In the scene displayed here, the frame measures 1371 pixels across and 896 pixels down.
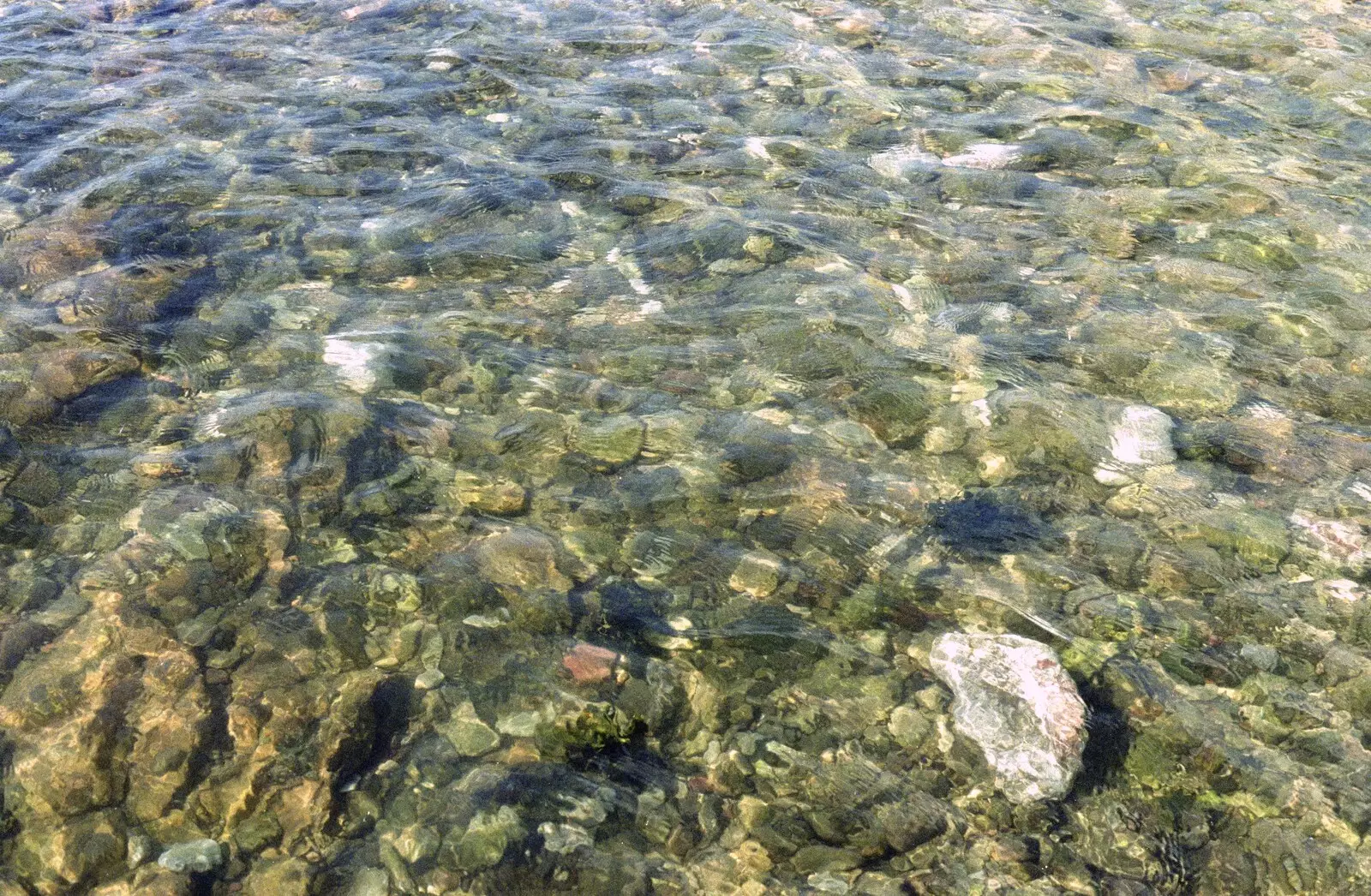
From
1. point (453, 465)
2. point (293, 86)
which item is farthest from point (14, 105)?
point (453, 465)

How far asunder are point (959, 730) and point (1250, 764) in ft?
3.19

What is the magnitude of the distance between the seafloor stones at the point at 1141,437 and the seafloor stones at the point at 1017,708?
4.73ft

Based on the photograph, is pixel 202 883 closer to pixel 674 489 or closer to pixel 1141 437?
pixel 674 489

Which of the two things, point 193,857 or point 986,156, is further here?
point 986,156

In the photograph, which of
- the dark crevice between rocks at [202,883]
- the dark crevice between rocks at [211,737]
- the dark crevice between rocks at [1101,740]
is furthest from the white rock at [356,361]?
the dark crevice between rocks at [1101,740]

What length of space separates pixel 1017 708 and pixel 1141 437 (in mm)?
1930

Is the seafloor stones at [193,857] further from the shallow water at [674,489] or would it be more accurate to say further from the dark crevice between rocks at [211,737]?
the dark crevice between rocks at [211,737]

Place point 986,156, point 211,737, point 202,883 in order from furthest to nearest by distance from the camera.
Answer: point 986,156 → point 211,737 → point 202,883

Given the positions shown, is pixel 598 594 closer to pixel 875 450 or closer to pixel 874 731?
pixel 874 731

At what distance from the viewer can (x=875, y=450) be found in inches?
188

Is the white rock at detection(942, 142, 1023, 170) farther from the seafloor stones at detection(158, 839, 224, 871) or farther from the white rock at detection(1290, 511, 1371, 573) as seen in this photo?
the seafloor stones at detection(158, 839, 224, 871)

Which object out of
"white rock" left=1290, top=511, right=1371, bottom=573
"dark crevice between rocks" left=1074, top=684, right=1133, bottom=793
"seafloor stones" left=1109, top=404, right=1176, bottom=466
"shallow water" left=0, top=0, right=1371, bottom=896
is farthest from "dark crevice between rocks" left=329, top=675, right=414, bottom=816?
"white rock" left=1290, top=511, right=1371, bottom=573

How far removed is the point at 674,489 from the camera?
451 centimetres

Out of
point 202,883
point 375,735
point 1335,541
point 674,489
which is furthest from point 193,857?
point 1335,541
